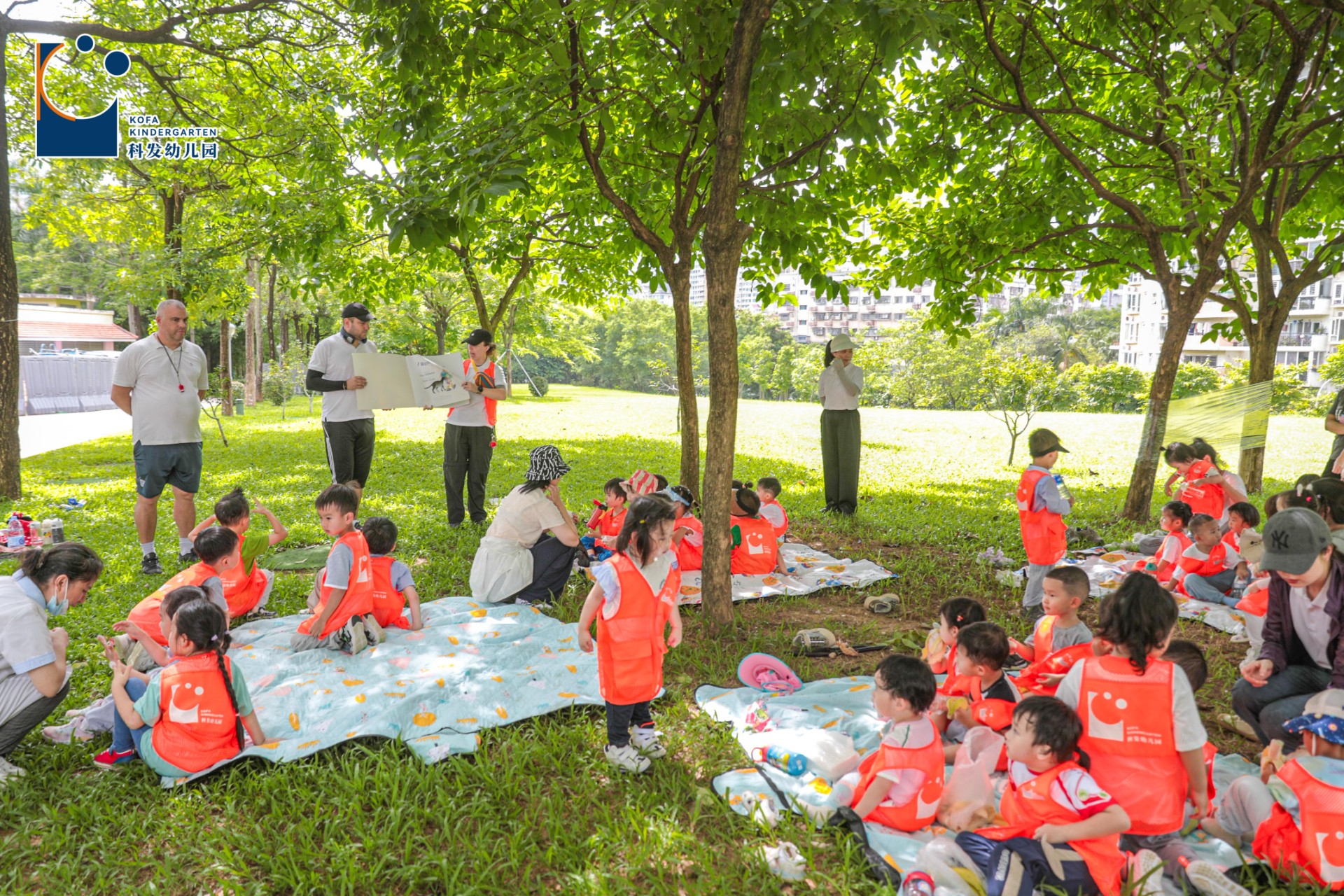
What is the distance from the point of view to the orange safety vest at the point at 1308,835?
7.72 ft

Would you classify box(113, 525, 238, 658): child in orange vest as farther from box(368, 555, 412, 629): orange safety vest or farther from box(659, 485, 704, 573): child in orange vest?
box(659, 485, 704, 573): child in orange vest

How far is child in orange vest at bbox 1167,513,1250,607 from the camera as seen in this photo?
17.8 ft

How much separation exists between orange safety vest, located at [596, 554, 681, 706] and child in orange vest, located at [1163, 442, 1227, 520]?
537cm

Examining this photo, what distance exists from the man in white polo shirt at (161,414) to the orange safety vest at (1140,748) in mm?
5951

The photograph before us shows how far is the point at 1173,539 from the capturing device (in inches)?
224

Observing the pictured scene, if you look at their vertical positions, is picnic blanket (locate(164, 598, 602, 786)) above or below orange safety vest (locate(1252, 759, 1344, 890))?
below

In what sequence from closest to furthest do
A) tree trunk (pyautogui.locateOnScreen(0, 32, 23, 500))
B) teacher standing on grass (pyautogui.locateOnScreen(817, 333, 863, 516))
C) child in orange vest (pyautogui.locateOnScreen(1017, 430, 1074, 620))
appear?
child in orange vest (pyautogui.locateOnScreen(1017, 430, 1074, 620)), teacher standing on grass (pyautogui.locateOnScreen(817, 333, 863, 516)), tree trunk (pyautogui.locateOnScreen(0, 32, 23, 500))

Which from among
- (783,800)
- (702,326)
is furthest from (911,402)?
(783,800)

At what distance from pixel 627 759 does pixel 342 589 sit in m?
2.03

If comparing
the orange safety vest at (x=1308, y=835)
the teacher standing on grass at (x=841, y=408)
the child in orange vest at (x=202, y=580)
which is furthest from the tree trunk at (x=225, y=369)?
the orange safety vest at (x=1308, y=835)

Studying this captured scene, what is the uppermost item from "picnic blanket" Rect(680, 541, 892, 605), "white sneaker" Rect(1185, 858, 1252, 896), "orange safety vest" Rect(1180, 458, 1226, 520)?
"orange safety vest" Rect(1180, 458, 1226, 520)

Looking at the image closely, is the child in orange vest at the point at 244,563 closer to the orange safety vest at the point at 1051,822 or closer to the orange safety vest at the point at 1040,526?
the orange safety vest at the point at 1051,822

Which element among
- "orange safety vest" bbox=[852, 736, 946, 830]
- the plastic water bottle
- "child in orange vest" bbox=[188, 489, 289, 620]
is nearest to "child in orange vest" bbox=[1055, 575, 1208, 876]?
"orange safety vest" bbox=[852, 736, 946, 830]

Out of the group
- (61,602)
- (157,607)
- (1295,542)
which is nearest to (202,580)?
(157,607)
